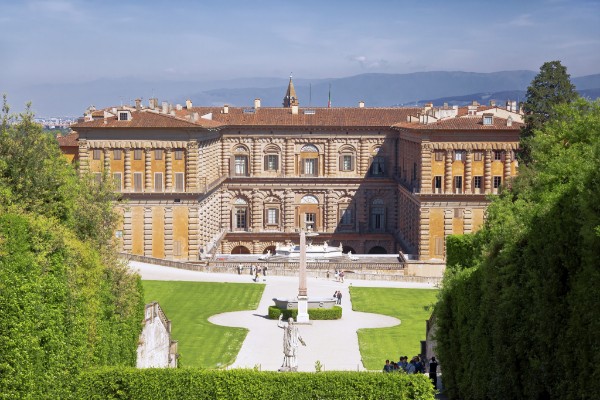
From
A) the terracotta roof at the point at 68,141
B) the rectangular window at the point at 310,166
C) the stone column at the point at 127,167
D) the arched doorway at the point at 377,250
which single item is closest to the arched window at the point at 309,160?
the rectangular window at the point at 310,166

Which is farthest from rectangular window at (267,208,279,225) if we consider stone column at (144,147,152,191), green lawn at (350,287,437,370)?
green lawn at (350,287,437,370)

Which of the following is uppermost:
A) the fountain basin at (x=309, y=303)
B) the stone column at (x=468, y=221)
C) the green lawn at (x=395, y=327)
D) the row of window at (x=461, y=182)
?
the row of window at (x=461, y=182)

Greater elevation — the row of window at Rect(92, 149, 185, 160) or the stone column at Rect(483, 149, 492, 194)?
the row of window at Rect(92, 149, 185, 160)

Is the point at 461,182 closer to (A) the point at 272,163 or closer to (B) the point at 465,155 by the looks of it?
(B) the point at 465,155

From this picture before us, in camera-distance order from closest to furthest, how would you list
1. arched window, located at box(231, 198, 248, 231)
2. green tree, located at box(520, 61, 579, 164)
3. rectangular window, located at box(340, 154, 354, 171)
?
green tree, located at box(520, 61, 579, 164) < arched window, located at box(231, 198, 248, 231) < rectangular window, located at box(340, 154, 354, 171)

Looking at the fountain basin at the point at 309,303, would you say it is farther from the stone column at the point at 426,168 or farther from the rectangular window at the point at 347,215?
the rectangular window at the point at 347,215

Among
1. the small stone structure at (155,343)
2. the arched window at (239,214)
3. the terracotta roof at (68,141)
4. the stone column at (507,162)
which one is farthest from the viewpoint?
the arched window at (239,214)

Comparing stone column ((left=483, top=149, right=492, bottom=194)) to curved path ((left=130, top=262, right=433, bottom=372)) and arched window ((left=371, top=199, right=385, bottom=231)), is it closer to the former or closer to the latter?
curved path ((left=130, top=262, right=433, bottom=372))

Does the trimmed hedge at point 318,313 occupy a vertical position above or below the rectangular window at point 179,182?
below

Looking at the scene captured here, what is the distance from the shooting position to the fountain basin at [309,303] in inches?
2181

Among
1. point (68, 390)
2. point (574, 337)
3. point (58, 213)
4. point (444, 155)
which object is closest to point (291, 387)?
point (68, 390)

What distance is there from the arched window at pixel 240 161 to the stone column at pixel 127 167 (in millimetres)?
18106

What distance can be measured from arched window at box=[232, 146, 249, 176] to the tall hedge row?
54751mm

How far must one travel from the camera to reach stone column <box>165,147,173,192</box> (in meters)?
75.1
